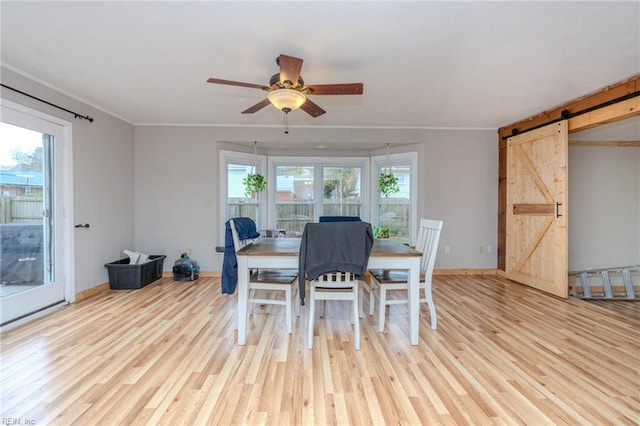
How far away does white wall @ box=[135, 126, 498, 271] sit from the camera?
14.6 feet

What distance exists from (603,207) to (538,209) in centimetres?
177

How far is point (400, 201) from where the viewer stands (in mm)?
4980

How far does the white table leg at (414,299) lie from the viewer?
229cm

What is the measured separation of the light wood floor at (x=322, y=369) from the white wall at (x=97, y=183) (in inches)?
30.0

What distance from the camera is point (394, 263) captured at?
2.34 m

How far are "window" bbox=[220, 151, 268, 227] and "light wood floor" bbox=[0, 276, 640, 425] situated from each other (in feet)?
6.86

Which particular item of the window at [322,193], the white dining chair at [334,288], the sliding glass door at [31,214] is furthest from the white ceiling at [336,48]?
the white dining chair at [334,288]

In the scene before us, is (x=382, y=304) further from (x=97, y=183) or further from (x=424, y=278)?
(x=97, y=183)

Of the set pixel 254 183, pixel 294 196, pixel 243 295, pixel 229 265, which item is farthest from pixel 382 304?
pixel 294 196

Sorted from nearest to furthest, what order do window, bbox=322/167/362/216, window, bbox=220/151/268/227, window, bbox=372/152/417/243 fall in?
1. window, bbox=220/151/268/227
2. window, bbox=372/152/417/243
3. window, bbox=322/167/362/216

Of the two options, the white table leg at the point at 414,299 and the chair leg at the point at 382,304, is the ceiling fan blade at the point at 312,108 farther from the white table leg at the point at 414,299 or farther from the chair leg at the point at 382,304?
the chair leg at the point at 382,304

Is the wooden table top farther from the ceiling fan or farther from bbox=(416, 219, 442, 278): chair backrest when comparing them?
the ceiling fan

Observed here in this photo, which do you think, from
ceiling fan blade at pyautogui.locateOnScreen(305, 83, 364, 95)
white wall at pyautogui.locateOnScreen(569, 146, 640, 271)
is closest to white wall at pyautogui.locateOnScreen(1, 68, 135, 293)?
ceiling fan blade at pyautogui.locateOnScreen(305, 83, 364, 95)

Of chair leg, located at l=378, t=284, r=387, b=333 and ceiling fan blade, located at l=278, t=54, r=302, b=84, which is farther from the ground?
ceiling fan blade, located at l=278, t=54, r=302, b=84
